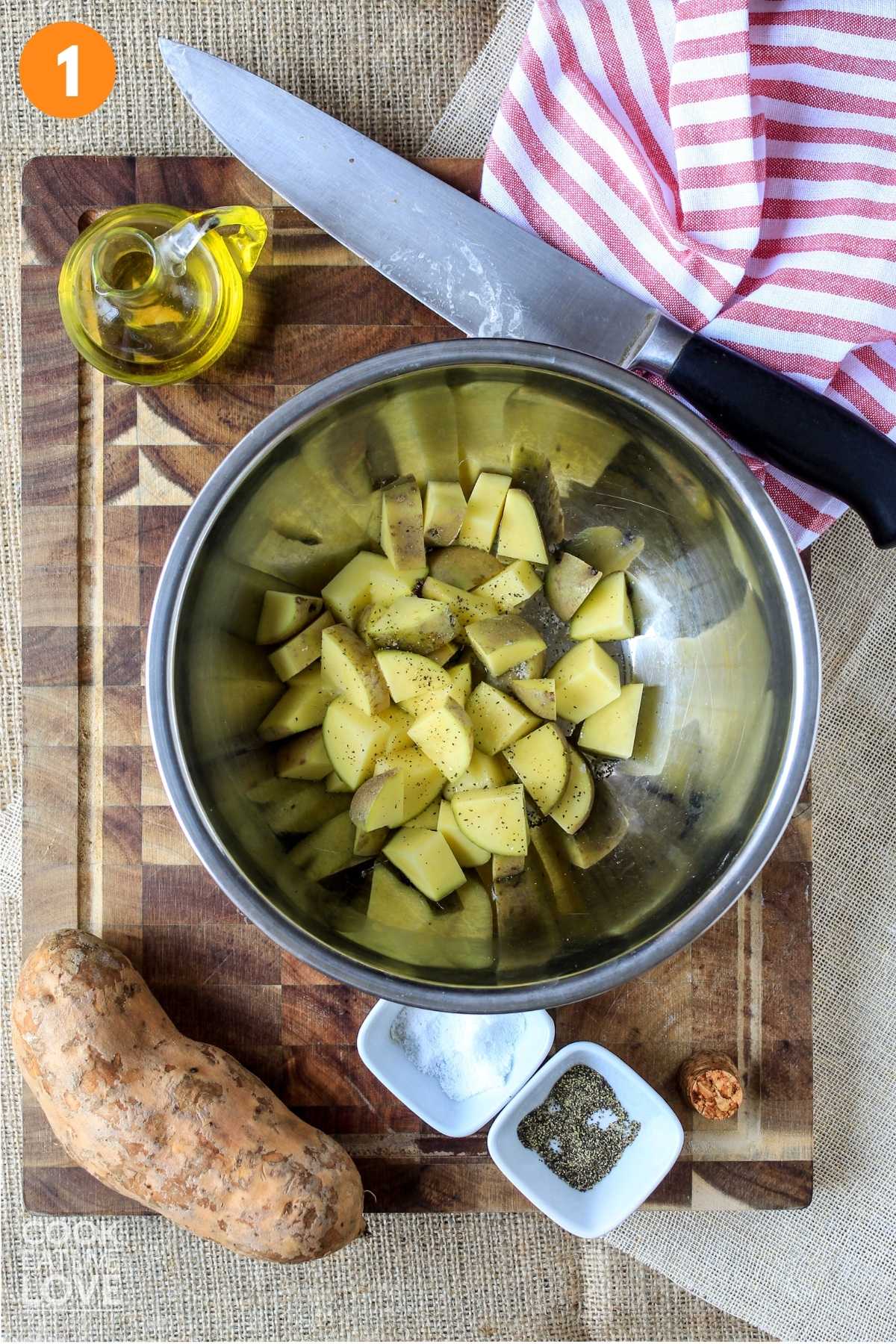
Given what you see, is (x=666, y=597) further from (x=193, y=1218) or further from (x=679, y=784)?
(x=193, y=1218)

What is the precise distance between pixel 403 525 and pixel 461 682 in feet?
0.80

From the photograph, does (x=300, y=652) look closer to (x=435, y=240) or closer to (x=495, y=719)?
(x=495, y=719)

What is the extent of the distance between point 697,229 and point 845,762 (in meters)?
0.92

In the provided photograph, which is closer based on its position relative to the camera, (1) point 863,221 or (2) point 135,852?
(1) point 863,221

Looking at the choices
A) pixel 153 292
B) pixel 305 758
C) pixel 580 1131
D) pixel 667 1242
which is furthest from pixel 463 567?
pixel 667 1242

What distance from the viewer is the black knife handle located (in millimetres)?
1336

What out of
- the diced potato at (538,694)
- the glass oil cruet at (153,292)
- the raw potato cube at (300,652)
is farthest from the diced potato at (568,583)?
the glass oil cruet at (153,292)

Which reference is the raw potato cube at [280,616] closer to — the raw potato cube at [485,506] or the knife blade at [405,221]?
the raw potato cube at [485,506]

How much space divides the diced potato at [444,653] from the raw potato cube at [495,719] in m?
0.07

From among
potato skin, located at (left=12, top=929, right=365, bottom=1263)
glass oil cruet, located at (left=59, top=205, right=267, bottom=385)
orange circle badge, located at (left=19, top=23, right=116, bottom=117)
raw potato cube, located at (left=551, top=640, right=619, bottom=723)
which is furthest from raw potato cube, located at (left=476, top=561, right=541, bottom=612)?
orange circle badge, located at (left=19, top=23, right=116, bottom=117)

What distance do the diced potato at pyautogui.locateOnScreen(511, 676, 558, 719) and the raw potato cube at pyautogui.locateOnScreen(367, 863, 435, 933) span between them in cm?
32

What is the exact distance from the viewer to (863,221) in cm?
142

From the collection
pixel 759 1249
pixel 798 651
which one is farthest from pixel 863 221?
pixel 759 1249

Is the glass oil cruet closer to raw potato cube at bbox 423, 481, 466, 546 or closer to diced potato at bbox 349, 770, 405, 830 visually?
raw potato cube at bbox 423, 481, 466, 546
